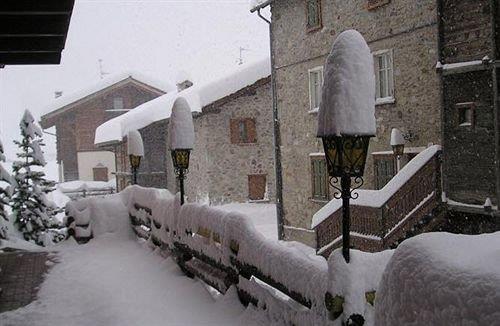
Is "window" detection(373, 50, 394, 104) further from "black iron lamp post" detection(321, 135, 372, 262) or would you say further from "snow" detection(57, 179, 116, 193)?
"snow" detection(57, 179, 116, 193)

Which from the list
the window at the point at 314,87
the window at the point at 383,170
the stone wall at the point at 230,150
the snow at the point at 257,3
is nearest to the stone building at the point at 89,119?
the stone wall at the point at 230,150

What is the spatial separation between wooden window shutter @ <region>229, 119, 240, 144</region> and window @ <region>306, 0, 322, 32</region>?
26.7 feet

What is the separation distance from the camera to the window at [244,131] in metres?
A: 24.4

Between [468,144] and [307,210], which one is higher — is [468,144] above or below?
above

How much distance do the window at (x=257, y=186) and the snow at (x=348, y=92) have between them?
19.9 metres

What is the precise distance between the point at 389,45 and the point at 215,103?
10.9m

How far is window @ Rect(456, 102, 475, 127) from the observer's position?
427 inches

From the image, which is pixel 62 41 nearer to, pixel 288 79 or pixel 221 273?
pixel 221 273

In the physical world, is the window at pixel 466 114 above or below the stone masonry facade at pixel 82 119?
below

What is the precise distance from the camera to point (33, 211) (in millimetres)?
16609

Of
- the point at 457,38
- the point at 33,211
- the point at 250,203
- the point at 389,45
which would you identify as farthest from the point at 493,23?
the point at 250,203

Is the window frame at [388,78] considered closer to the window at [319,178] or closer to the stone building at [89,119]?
the window at [319,178]

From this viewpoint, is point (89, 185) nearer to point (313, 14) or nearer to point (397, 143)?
point (313, 14)

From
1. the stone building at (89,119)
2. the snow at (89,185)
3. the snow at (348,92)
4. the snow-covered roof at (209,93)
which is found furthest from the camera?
the stone building at (89,119)
